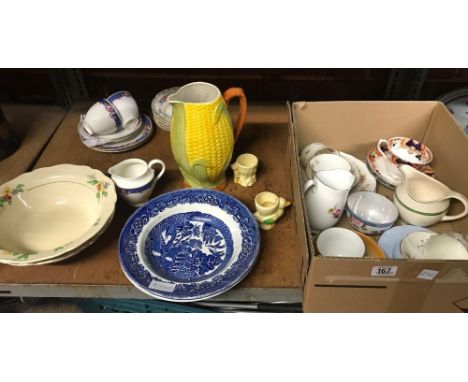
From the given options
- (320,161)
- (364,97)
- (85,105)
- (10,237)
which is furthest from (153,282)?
(364,97)

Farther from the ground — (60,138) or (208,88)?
(208,88)

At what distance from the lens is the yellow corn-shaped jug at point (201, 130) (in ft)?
2.29

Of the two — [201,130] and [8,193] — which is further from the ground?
[201,130]

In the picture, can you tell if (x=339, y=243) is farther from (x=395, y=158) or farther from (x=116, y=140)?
(x=116, y=140)

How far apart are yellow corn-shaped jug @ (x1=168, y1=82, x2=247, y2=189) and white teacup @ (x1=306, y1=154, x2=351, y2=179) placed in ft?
0.67

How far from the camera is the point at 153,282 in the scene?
62 centimetres

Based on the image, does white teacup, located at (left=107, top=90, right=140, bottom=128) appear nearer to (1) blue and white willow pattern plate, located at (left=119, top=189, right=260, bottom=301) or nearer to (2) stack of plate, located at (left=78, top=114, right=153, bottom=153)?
(2) stack of plate, located at (left=78, top=114, right=153, bottom=153)

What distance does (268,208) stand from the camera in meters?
0.73

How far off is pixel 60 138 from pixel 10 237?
0.37 meters

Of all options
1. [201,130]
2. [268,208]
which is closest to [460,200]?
[268,208]

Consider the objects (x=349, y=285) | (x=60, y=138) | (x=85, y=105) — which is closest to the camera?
(x=349, y=285)

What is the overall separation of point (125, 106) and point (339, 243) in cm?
→ 61

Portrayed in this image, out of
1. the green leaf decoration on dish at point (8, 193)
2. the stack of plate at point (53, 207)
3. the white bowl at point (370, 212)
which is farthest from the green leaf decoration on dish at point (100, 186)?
the white bowl at point (370, 212)

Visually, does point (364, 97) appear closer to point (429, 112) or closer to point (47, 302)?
point (429, 112)
